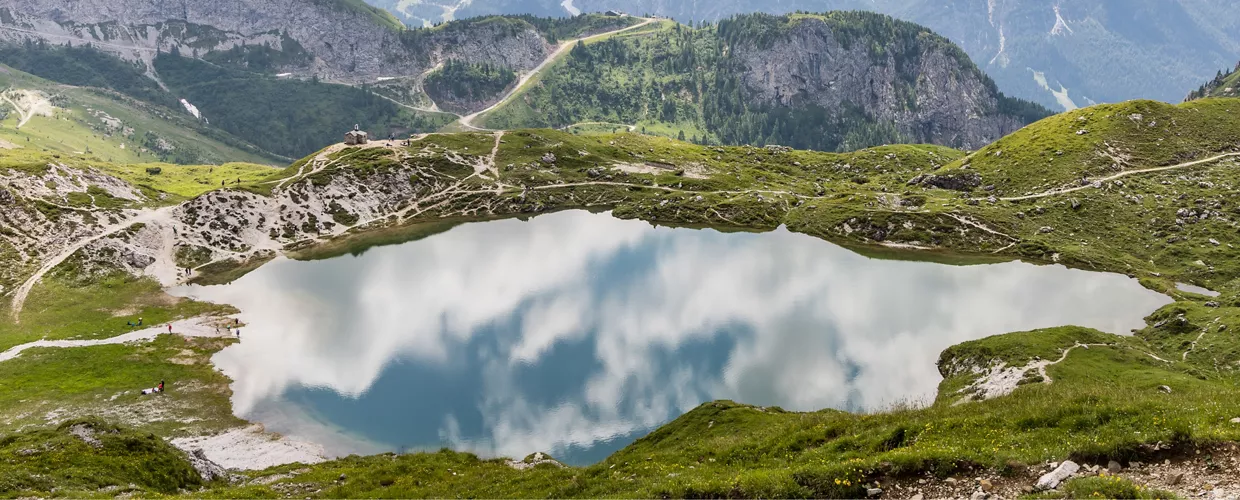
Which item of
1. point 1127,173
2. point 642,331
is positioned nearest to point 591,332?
point 642,331

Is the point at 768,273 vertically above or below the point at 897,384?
above

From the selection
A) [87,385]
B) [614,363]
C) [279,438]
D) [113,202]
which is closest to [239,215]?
[113,202]

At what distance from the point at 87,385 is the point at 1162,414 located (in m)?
112

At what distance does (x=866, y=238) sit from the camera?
503 feet

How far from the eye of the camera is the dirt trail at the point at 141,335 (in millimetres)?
94688

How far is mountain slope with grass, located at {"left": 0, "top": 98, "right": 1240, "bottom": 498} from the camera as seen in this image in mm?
26031

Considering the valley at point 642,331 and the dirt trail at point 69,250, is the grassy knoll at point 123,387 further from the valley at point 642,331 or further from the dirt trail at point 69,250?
the dirt trail at point 69,250

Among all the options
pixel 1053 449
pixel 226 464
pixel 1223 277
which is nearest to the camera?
pixel 1053 449

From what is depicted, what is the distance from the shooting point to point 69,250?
422 ft

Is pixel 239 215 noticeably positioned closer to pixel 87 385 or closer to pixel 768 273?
pixel 87 385

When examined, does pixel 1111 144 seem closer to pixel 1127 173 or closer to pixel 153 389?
pixel 1127 173

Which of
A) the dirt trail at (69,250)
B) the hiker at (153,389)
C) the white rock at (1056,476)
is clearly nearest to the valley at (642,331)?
the white rock at (1056,476)

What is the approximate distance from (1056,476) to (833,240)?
455ft

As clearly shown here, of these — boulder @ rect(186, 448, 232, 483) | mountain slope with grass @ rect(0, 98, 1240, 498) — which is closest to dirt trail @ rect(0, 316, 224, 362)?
mountain slope with grass @ rect(0, 98, 1240, 498)
